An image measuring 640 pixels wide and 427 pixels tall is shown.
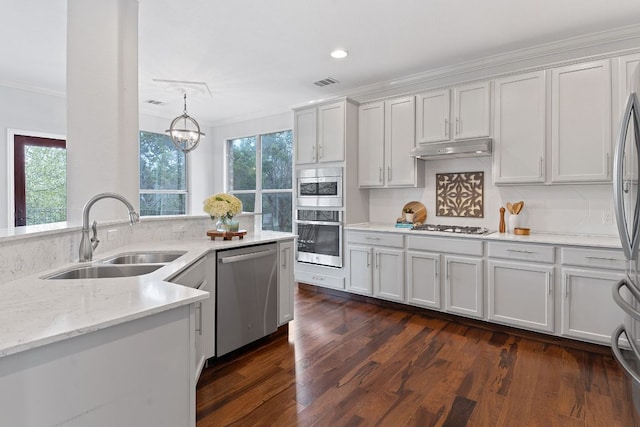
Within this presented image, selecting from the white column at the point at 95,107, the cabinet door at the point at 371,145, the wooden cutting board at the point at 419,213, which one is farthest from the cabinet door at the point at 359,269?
the white column at the point at 95,107

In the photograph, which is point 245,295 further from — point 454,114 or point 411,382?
point 454,114

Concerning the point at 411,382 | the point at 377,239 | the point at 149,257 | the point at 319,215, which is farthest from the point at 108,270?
the point at 319,215

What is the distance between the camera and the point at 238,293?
2717 millimetres

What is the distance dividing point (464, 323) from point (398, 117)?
7.75 feet

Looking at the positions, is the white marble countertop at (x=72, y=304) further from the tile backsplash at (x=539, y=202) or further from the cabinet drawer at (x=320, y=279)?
the tile backsplash at (x=539, y=202)

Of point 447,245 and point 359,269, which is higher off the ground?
point 447,245

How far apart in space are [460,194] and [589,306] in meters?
1.64

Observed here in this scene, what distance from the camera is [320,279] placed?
4.52 m

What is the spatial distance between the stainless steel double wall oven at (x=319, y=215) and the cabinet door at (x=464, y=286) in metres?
1.33

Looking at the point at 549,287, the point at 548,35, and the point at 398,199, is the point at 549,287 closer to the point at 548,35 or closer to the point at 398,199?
the point at 398,199

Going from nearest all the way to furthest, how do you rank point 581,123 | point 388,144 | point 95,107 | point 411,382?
point 411,382 → point 95,107 → point 581,123 → point 388,144

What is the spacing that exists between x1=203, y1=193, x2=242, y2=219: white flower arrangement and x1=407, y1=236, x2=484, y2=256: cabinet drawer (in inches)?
73.4

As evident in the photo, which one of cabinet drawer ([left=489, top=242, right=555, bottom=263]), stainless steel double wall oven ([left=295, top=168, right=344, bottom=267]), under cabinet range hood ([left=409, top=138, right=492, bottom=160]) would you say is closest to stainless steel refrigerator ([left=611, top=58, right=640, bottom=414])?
cabinet drawer ([left=489, top=242, right=555, bottom=263])

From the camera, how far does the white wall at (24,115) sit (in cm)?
443
